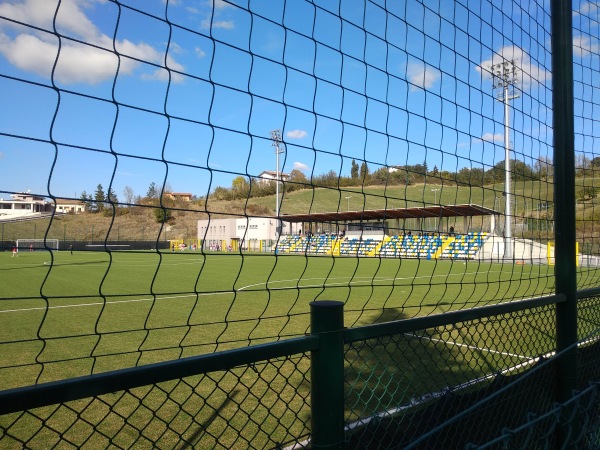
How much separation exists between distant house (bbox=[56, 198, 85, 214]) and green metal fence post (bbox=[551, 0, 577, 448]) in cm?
281

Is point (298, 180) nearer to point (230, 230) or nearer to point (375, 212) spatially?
point (375, 212)

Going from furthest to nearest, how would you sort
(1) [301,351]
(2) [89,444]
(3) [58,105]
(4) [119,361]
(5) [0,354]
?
(5) [0,354], (4) [119,361], (2) [89,444], (1) [301,351], (3) [58,105]

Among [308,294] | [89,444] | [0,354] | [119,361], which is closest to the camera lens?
[89,444]

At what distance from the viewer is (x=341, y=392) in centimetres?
162

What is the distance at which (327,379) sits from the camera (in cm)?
159

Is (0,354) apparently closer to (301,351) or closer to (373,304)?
(301,351)

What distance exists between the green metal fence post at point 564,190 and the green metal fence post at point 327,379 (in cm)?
200

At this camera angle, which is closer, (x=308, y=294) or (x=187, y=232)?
(x=187, y=232)

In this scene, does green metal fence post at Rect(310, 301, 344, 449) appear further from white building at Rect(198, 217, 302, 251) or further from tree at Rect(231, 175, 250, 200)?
tree at Rect(231, 175, 250, 200)

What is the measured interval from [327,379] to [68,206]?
119cm

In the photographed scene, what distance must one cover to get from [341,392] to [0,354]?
5.83 metres

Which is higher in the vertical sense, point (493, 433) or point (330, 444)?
point (330, 444)

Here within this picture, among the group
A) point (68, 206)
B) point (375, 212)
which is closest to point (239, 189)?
point (68, 206)

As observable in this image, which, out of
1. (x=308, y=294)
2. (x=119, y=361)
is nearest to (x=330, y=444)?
(x=119, y=361)
